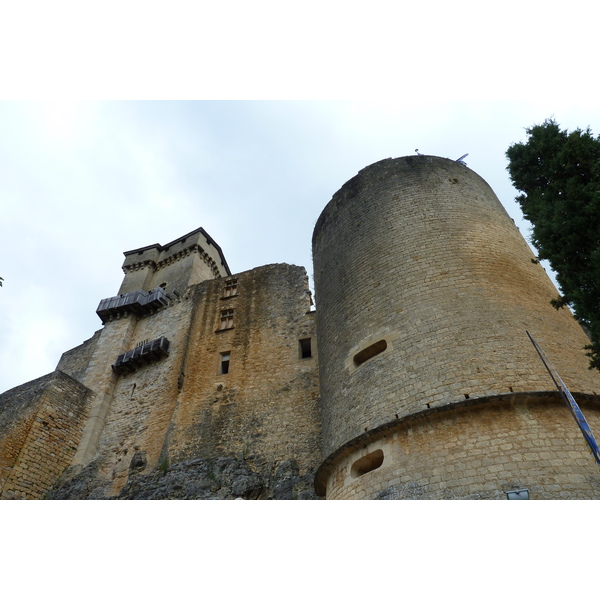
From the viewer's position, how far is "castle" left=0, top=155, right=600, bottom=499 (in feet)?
22.8

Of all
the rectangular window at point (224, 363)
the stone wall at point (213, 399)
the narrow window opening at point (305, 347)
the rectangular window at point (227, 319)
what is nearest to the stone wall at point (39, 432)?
the stone wall at point (213, 399)

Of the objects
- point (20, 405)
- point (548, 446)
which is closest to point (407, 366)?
point (548, 446)

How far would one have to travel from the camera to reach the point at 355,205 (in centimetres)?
1178

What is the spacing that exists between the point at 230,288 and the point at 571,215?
13.9 metres

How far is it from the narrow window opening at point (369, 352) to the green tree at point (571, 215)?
2.95 m

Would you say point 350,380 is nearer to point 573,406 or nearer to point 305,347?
point 573,406

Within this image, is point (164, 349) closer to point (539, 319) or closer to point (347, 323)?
point (347, 323)

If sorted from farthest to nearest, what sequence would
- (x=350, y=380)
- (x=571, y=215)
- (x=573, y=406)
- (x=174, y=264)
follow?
(x=174, y=264), (x=350, y=380), (x=571, y=215), (x=573, y=406)

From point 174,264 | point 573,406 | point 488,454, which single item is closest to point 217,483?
point 488,454

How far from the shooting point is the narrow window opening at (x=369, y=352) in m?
9.04

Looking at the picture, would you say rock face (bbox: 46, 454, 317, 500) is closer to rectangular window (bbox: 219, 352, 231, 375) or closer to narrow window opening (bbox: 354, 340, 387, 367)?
rectangular window (bbox: 219, 352, 231, 375)

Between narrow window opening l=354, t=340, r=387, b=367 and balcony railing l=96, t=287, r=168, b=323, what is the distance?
13458 mm

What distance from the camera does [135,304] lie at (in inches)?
830

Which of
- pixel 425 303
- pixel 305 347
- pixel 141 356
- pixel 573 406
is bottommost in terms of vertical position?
pixel 573 406
